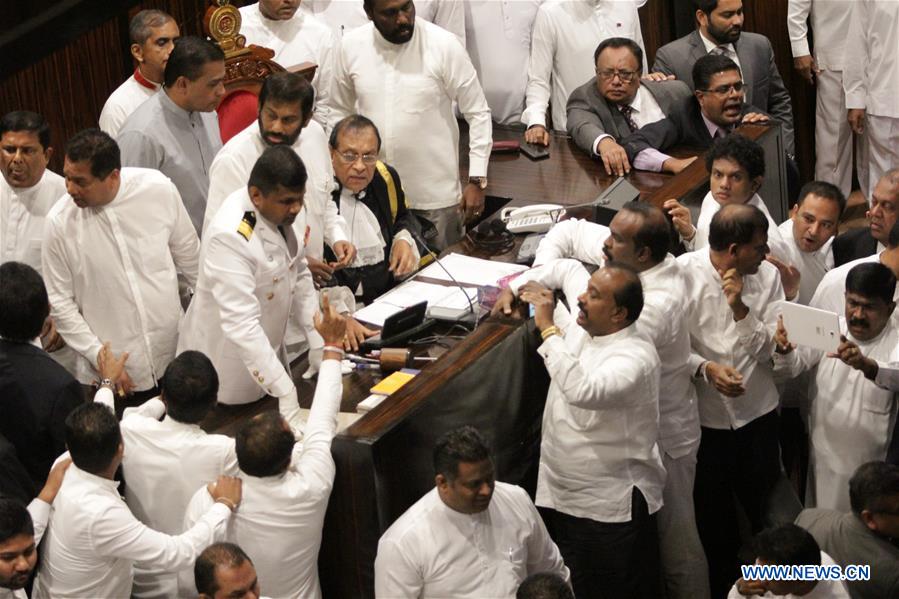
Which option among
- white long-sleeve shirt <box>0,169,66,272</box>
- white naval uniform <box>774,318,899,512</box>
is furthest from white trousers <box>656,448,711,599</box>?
white long-sleeve shirt <box>0,169,66,272</box>

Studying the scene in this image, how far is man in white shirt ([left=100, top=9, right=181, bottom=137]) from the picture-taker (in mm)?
5262

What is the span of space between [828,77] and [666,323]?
148 inches

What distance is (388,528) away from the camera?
148 inches

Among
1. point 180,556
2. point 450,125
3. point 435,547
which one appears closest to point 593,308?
point 435,547

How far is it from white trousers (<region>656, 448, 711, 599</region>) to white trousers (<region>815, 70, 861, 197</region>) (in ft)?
11.8

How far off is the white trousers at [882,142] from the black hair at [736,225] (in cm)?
306

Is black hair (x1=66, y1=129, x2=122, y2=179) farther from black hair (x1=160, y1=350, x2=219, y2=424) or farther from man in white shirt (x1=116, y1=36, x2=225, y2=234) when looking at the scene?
black hair (x1=160, y1=350, x2=219, y2=424)

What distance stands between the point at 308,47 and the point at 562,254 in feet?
6.23

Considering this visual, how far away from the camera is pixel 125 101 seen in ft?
17.3

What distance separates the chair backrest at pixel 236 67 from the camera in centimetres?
528

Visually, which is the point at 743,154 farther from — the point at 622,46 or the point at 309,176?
the point at 309,176

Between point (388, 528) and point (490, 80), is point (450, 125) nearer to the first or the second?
point (490, 80)

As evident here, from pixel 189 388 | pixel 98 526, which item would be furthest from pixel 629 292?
pixel 98 526

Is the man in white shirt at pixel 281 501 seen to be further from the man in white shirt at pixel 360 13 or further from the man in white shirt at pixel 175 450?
the man in white shirt at pixel 360 13
